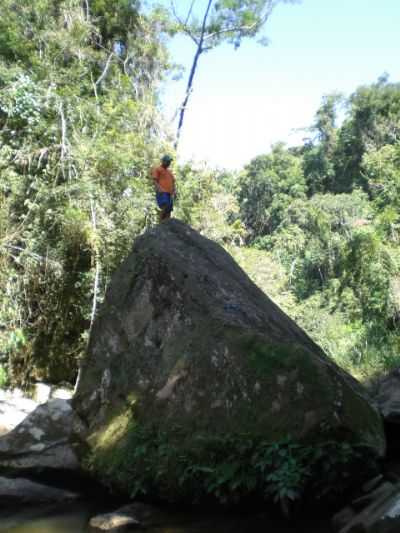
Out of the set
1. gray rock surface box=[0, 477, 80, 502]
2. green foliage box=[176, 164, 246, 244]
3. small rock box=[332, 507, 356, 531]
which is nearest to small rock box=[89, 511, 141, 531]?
gray rock surface box=[0, 477, 80, 502]

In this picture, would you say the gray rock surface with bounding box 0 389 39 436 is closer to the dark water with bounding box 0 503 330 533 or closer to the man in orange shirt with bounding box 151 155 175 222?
the dark water with bounding box 0 503 330 533

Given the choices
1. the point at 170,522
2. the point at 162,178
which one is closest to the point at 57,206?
the point at 162,178

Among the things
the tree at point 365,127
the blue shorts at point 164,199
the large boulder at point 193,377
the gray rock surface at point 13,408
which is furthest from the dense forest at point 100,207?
the tree at point 365,127

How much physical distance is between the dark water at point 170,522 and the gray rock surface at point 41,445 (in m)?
0.79

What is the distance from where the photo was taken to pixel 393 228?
58.9 ft

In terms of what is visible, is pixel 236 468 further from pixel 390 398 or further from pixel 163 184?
pixel 163 184

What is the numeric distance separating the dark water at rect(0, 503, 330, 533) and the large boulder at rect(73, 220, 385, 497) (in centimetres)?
32

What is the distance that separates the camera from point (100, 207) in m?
11.6

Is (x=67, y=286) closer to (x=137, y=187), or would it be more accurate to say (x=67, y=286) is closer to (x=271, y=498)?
(x=137, y=187)

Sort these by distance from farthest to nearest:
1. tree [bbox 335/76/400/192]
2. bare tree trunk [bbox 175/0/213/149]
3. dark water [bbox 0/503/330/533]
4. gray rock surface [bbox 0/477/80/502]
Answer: tree [bbox 335/76/400/192] < bare tree trunk [bbox 175/0/213/149] < gray rock surface [bbox 0/477/80/502] < dark water [bbox 0/503/330/533]

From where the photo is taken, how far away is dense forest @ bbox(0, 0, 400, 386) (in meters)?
11.3

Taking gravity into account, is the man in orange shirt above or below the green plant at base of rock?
above

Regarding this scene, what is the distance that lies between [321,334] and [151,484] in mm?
15465

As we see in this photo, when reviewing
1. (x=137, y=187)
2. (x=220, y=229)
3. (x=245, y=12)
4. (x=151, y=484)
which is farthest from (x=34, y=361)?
(x=245, y=12)
